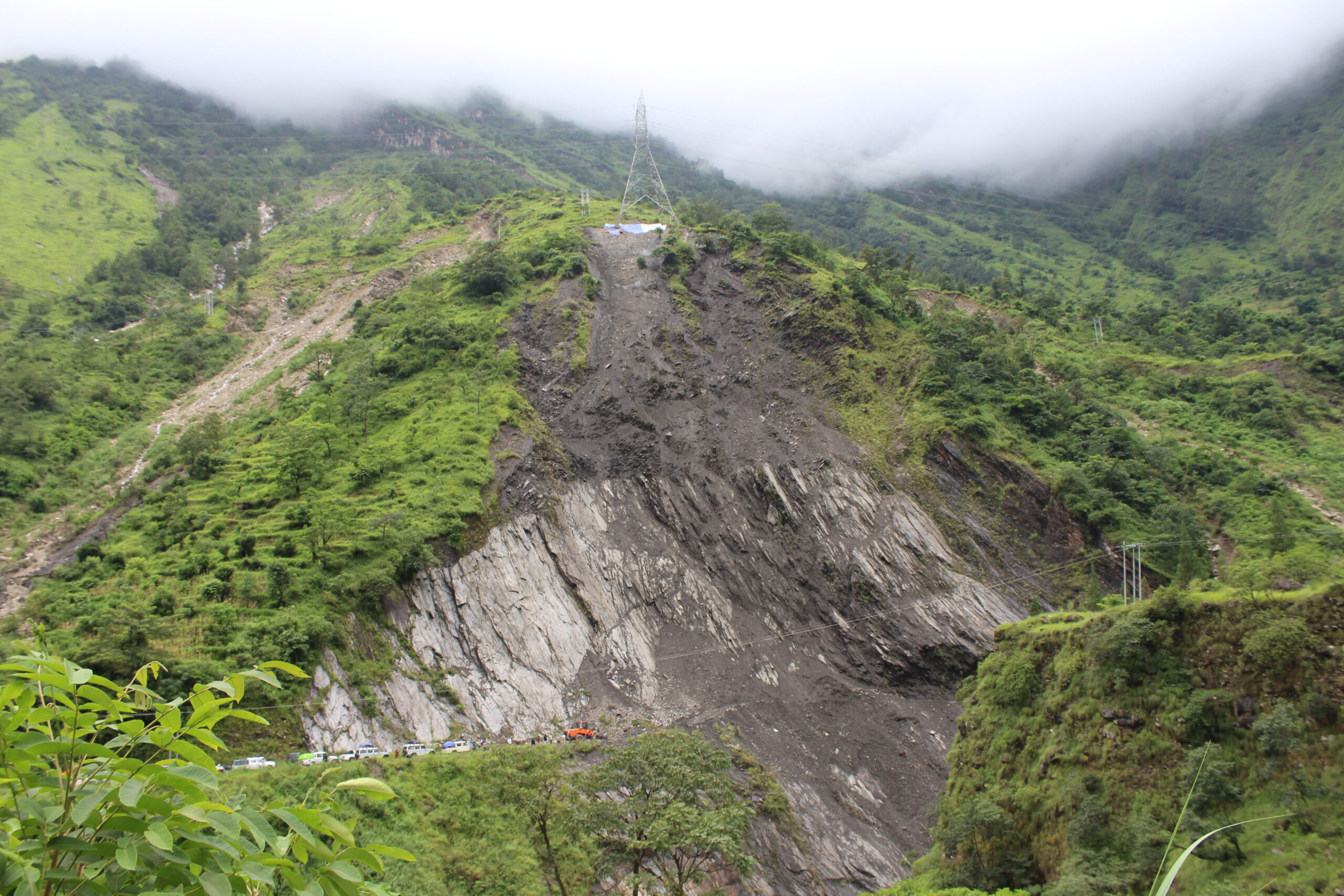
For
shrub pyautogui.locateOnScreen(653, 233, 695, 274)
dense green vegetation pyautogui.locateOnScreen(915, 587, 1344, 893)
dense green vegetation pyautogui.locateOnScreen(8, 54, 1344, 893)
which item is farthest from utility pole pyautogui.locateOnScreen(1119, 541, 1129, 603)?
shrub pyautogui.locateOnScreen(653, 233, 695, 274)

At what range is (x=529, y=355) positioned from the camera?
161 ft

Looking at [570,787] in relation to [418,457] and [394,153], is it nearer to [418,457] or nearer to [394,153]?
[418,457]

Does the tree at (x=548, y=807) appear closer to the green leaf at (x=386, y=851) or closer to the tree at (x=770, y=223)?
the green leaf at (x=386, y=851)

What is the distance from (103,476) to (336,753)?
31.7 metres

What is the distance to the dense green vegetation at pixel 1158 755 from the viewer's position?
544 inches

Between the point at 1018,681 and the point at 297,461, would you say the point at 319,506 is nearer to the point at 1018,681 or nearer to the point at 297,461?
the point at 297,461

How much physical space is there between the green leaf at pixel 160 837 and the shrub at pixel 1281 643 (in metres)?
20.7

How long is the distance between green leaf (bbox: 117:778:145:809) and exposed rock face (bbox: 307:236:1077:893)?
86.4ft

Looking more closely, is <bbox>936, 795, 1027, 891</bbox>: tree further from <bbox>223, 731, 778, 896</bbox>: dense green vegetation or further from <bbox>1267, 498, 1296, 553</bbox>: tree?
<bbox>1267, 498, 1296, 553</bbox>: tree

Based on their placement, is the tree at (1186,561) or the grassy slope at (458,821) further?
the tree at (1186,561)

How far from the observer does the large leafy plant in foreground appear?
2617 mm

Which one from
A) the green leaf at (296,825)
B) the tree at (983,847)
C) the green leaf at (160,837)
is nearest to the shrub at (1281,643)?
the tree at (983,847)

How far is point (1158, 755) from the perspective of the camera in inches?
682

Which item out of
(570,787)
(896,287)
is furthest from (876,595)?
(896,287)
